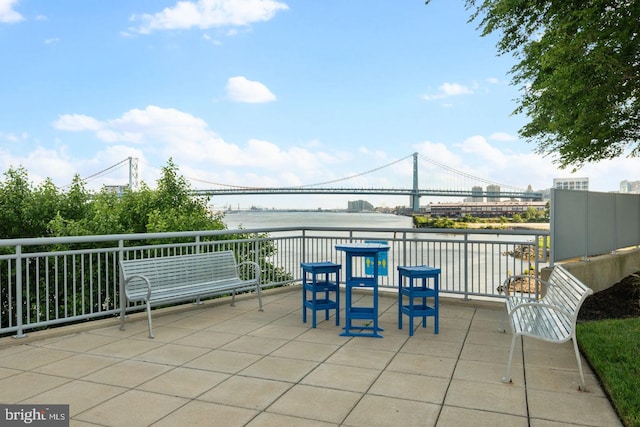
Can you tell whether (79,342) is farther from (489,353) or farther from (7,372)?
(489,353)

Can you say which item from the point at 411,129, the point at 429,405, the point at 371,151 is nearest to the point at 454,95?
the point at 411,129

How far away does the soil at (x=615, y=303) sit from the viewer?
7.35 metres

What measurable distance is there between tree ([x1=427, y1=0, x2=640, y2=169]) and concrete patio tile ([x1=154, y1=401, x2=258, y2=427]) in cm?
778

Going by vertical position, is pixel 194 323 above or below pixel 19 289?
below

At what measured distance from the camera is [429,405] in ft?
12.0

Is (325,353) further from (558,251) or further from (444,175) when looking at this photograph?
(444,175)

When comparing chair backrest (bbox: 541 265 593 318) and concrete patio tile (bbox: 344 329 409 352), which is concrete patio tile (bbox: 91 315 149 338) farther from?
chair backrest (bbox: 541 265 593 318)

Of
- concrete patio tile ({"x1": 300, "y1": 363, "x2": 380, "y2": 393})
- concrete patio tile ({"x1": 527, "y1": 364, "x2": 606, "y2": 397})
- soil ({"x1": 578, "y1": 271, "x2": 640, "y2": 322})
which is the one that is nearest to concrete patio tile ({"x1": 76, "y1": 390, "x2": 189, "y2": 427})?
concrete patio tile ({"x1": 300, "y1": 363, "x2": 380, "y2": 393})

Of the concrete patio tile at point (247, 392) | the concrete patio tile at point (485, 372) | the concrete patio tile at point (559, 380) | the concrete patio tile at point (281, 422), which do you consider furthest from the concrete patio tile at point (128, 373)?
the concrete patio tile at point (559, 380)

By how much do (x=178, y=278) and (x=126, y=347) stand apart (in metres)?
1.36

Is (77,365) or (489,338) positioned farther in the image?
(489,338)

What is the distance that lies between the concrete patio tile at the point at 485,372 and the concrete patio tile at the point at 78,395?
2951 mm

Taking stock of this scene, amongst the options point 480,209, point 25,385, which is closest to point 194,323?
point 25,385

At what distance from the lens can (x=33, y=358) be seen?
4840 millimetres
